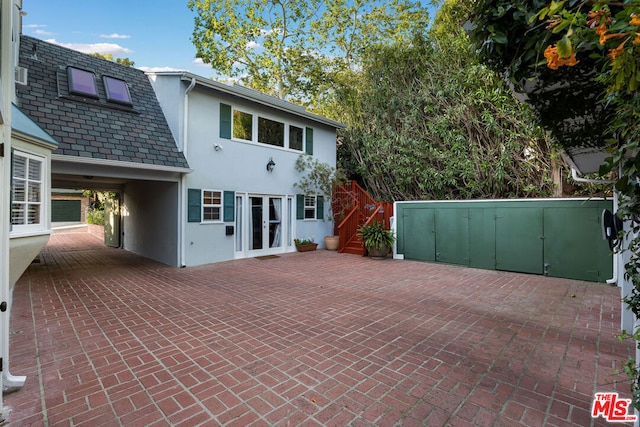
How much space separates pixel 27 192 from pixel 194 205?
16.0ft

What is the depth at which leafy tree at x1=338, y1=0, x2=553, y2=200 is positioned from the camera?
9031mm

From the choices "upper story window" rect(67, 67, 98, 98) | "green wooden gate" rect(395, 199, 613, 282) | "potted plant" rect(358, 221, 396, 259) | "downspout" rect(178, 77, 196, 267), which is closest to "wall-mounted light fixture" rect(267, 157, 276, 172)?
"downspout" rect(178, 77, 196, 267)

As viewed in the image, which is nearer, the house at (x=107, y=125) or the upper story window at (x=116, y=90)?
the house at (x=107, y=125)

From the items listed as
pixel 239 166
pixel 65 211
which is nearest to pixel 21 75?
pixel 239 166

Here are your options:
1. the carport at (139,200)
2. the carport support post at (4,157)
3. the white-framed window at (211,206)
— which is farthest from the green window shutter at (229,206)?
the carport support post at (4,157)

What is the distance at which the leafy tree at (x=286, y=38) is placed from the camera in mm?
16938

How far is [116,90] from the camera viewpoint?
8.22m

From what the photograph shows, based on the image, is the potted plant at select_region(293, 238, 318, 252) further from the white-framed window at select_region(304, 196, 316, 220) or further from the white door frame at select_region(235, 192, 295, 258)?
the white-framed window at select_region(304, 196, 316, 220)

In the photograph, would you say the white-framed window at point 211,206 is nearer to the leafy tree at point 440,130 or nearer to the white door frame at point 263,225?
the white door frame at point 263,225

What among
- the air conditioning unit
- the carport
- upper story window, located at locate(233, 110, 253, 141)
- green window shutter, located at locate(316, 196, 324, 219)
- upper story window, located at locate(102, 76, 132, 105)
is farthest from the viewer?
green window shutter, located at locate(316, 196, 324, 219)

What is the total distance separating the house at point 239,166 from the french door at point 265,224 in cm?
3

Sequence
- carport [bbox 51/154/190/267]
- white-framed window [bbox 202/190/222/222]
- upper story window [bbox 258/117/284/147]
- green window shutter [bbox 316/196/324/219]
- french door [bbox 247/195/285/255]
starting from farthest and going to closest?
1. green window shutter [bbox 316/196/324/219]
2. upper story window [bbox 258/117/284/147]
3. french door [bbox 247/195/285/255]
4. white-framed window [bbox 202/190/222/222]
5. carport [bbox 51/154/190/267]

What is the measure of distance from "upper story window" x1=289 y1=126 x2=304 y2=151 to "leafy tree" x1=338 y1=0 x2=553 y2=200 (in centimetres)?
257

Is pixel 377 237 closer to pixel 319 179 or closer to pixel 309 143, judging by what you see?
pixel 319 179
